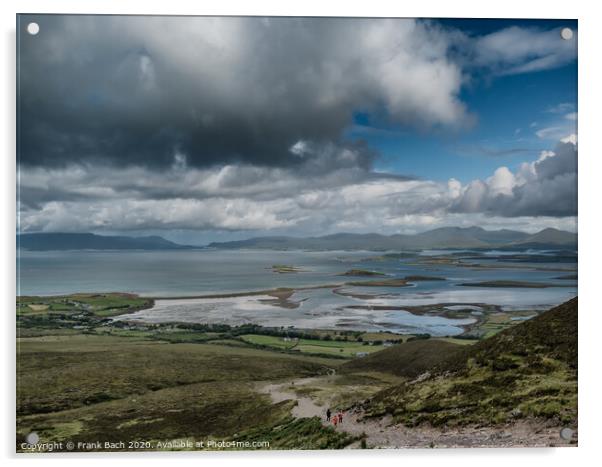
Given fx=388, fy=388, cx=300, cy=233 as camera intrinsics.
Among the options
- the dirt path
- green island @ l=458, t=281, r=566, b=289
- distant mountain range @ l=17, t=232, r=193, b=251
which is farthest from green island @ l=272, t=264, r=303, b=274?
green island @ l=458, t=281, r=566, b=289

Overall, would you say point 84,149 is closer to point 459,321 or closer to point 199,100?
point 199,100

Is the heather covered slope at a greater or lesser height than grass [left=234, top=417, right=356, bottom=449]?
greater

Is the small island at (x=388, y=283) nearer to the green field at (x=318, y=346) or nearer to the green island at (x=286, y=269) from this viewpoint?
the green field at (x=318, y=346)

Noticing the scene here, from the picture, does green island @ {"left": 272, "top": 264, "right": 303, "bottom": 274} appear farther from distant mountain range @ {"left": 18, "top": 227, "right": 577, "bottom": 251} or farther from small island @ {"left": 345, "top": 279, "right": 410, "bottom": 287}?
small island @ {"left": 345, "top": 279, "right": 410, "bottom": 287}

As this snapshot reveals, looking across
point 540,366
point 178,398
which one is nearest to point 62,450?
point 178,398

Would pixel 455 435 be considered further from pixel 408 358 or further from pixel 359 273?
pixel 359 273

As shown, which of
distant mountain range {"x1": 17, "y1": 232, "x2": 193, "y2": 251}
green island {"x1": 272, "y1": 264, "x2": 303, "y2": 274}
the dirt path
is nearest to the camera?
the dirt path

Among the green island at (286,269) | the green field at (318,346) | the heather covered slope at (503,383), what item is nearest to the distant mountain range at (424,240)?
the green island at (286,269)
